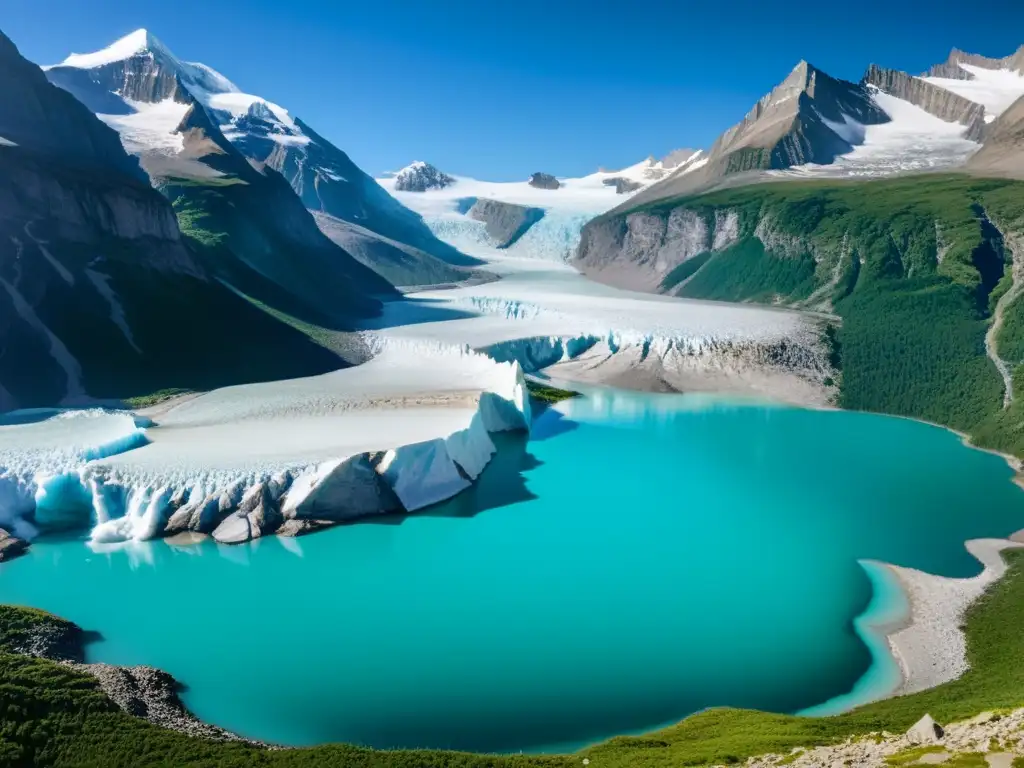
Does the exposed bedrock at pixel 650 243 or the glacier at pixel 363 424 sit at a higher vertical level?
the exposed bedrock at pixel 650 243

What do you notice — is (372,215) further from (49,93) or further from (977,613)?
(977,613)

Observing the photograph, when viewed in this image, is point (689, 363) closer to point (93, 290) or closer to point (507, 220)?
point (93, 290)

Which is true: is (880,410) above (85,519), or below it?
above

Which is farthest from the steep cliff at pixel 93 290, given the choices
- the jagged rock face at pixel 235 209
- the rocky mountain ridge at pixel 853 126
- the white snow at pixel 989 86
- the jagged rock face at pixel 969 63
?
the jagged rock face at pixel 969 63

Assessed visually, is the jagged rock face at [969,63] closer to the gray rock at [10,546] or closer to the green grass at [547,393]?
the green grass at [547,393]

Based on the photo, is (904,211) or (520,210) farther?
(520,210)

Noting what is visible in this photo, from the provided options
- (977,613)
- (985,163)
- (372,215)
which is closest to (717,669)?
(977,613)
